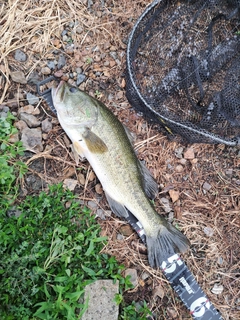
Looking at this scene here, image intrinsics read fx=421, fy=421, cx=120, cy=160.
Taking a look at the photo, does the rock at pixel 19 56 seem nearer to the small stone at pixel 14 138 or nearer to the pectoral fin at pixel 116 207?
the small stone at pixel 14 138

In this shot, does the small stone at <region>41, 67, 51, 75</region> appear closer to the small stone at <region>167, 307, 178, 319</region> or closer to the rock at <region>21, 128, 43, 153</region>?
the rock at <region>21, 128, 43, 153</region>

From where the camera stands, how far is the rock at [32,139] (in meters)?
3.85

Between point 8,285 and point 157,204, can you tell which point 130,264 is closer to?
point 157,204

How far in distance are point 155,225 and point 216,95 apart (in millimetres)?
1489

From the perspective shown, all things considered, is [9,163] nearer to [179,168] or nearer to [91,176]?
[91,176]

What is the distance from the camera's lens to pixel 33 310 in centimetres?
334

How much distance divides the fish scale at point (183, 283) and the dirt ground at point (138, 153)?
68mm

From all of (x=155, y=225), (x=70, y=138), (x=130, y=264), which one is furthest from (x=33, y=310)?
(x=70, y=138)

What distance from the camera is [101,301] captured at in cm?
360

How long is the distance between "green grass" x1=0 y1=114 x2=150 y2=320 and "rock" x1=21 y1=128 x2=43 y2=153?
11 centimetres

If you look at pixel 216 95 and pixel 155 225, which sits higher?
pixel 216 95

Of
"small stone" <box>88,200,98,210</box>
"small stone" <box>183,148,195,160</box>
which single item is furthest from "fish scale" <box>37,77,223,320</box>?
"small stone" <box>183,148,195,160</box>

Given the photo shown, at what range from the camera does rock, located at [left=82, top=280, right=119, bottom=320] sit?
355cm

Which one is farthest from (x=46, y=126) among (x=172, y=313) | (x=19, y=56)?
(x=172, y=313)
